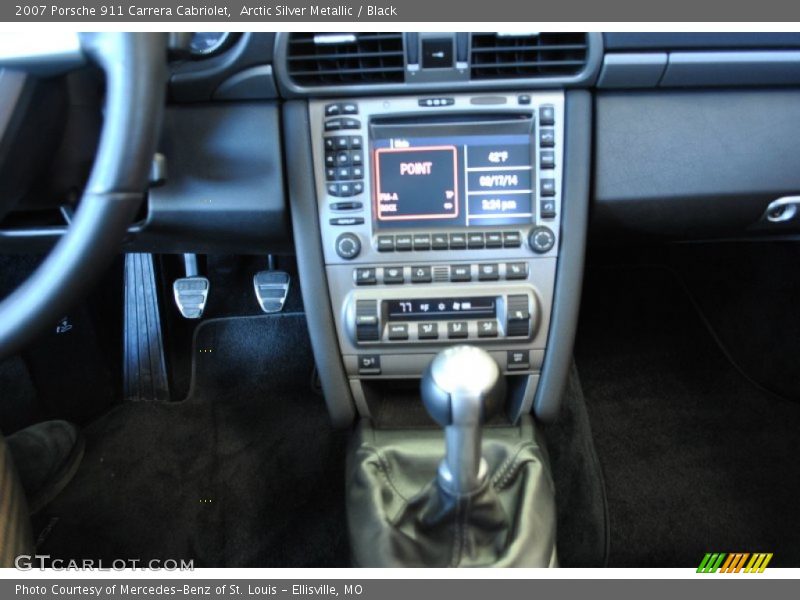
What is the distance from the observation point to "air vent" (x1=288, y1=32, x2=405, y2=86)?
3.10 feet

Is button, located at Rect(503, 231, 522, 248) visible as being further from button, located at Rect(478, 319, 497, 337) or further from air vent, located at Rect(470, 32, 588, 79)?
air vent, located at Rect(470, 32, 588, 79)

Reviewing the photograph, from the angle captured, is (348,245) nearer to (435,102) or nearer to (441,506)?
(435,102)

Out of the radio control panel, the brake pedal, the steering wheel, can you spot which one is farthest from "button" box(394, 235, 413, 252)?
the brake pedal

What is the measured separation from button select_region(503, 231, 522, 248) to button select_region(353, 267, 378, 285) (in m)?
0.21

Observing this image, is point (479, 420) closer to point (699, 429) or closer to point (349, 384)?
point (349, 384)

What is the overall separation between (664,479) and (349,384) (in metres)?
0.77

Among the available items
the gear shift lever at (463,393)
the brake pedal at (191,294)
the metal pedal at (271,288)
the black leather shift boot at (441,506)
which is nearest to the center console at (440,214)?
the black leather shift boot at (441,506)

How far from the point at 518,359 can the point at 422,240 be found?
257 mm

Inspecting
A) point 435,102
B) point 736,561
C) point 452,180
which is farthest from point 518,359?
point 736,561

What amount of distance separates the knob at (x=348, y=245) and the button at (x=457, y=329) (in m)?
0.19

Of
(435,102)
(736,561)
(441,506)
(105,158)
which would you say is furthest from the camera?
(736,561)

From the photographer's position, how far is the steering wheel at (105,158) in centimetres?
72

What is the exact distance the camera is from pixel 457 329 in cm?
109
